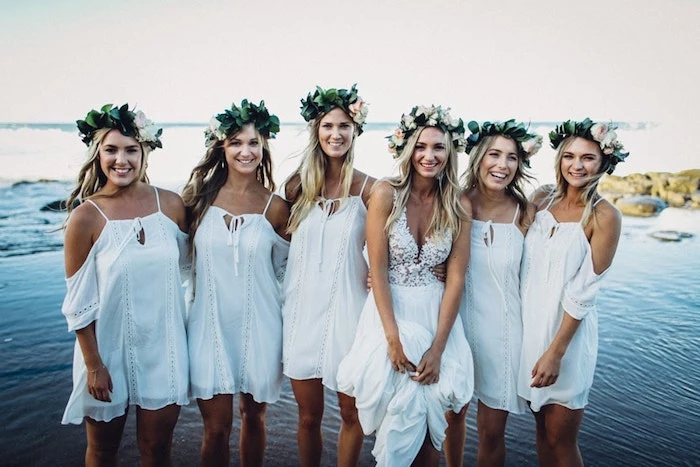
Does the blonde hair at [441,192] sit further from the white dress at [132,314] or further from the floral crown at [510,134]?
the white dress at [132,314]

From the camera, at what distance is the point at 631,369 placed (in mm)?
6227

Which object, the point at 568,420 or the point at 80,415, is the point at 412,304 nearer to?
the point at 568,420

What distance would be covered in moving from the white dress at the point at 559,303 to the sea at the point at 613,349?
750 mm

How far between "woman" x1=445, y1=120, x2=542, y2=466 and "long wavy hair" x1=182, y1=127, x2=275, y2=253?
1563 millimetres

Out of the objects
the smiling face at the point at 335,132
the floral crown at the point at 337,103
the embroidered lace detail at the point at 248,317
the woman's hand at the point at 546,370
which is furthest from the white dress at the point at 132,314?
the woman's hand at the point at 546,370

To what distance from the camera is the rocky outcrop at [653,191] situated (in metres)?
15.4

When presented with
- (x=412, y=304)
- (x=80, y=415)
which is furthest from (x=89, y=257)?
(x=412, y=304)

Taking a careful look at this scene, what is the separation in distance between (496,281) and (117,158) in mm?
2611

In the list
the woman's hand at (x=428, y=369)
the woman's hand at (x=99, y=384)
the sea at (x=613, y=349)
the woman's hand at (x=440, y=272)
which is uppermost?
the woman's hand at (x=440, y=272)

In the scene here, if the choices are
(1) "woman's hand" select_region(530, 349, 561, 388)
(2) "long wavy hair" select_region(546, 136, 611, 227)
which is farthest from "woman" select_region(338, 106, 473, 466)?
(2) "long wavy hair" select_region(546, 136, 611, 227)

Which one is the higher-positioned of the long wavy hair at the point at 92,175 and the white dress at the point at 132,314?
the long wavy hair at the point at 92,175

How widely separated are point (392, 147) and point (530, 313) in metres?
1.49

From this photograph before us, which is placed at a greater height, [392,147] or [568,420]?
[392,147]

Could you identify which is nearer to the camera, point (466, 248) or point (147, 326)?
point (147, 326)
